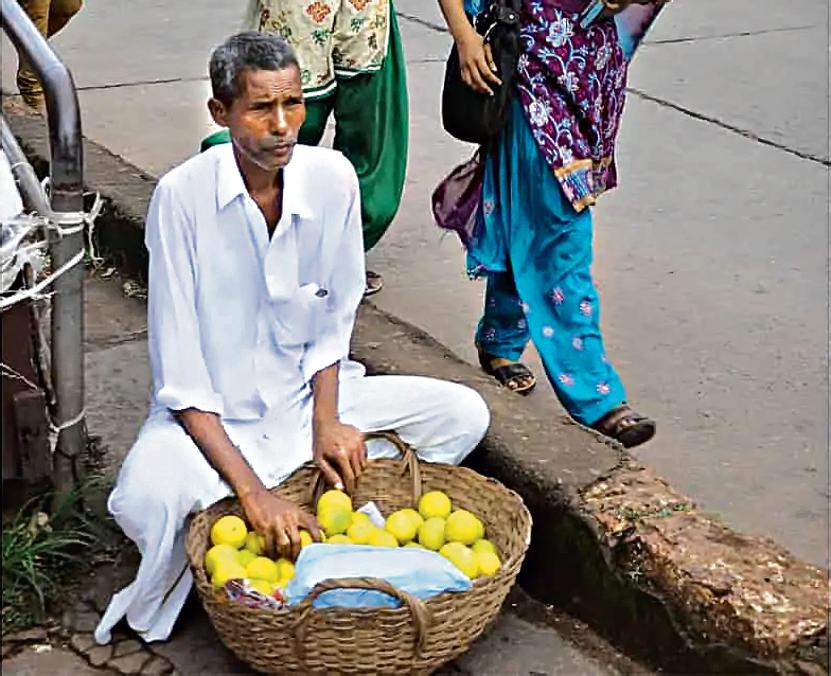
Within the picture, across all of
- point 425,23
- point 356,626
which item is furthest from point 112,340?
point 425,23

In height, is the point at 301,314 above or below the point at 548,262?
above

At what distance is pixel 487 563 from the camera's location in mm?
2857

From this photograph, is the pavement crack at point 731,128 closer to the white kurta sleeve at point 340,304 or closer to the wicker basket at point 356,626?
the white kurta sleeve at point 340,304

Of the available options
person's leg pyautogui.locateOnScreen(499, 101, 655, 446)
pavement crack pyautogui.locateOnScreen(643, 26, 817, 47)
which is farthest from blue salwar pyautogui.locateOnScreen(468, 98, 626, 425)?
pavement crack pyautogui.locateOnScreen(643, 26, 817, 47)

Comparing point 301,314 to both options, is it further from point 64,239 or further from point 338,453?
point 64,239

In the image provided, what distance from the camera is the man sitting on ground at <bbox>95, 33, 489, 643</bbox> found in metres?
2.85

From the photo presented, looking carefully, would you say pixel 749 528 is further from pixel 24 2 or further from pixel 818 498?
pixel 24 2

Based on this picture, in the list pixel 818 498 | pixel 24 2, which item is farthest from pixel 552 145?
pixel 24 2

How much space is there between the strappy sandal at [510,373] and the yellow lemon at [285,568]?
3.77 feet

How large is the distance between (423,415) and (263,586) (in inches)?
20.0

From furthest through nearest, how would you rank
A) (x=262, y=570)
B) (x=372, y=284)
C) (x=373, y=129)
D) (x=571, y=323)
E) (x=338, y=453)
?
(x=372, y=284)
(x=373, y=129)
(x=571, y=323)
(x=338, y=453)
(x=262, y=570)

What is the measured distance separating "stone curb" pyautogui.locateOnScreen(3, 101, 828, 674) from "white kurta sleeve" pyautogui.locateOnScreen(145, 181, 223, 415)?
2.05ft

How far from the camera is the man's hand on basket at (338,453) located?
9.93ft

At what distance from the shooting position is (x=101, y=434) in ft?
11.7
